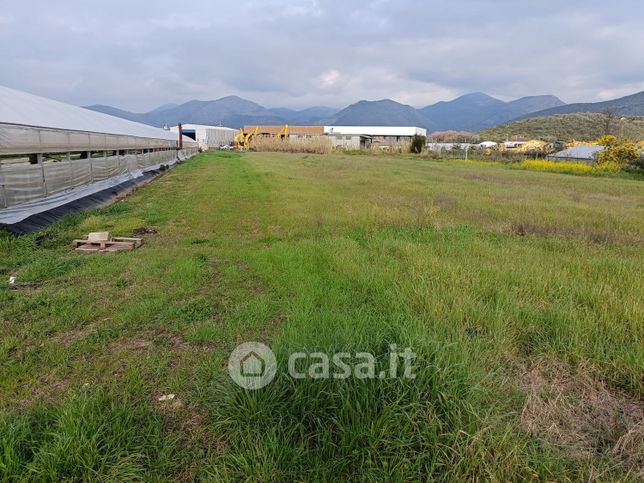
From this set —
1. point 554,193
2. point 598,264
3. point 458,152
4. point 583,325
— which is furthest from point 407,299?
point 458,152

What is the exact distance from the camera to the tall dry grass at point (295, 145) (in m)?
50.5

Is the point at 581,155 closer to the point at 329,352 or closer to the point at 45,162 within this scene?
the point at 45,162

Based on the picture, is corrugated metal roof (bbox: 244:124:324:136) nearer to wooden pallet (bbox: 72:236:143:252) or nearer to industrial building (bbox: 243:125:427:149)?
industrial building (bbox: 243:125:427:149)

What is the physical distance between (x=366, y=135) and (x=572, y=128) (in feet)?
122

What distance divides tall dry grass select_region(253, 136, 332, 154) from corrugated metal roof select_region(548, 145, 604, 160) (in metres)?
27.4

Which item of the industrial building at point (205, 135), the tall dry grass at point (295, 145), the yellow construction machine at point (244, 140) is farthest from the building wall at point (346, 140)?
the industrial building at point (205, 135)

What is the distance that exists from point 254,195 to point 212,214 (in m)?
3.22

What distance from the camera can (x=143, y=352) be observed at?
310cm

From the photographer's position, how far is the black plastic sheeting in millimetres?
6754

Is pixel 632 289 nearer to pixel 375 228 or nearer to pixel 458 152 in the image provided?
pixel 375 228

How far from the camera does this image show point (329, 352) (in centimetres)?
249

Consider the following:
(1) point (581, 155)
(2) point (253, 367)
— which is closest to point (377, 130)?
(1) point (581, 155)

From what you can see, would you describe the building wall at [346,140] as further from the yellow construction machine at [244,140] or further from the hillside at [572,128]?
the hillside at [572,128]

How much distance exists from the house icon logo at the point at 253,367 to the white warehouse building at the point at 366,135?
2665 inches
